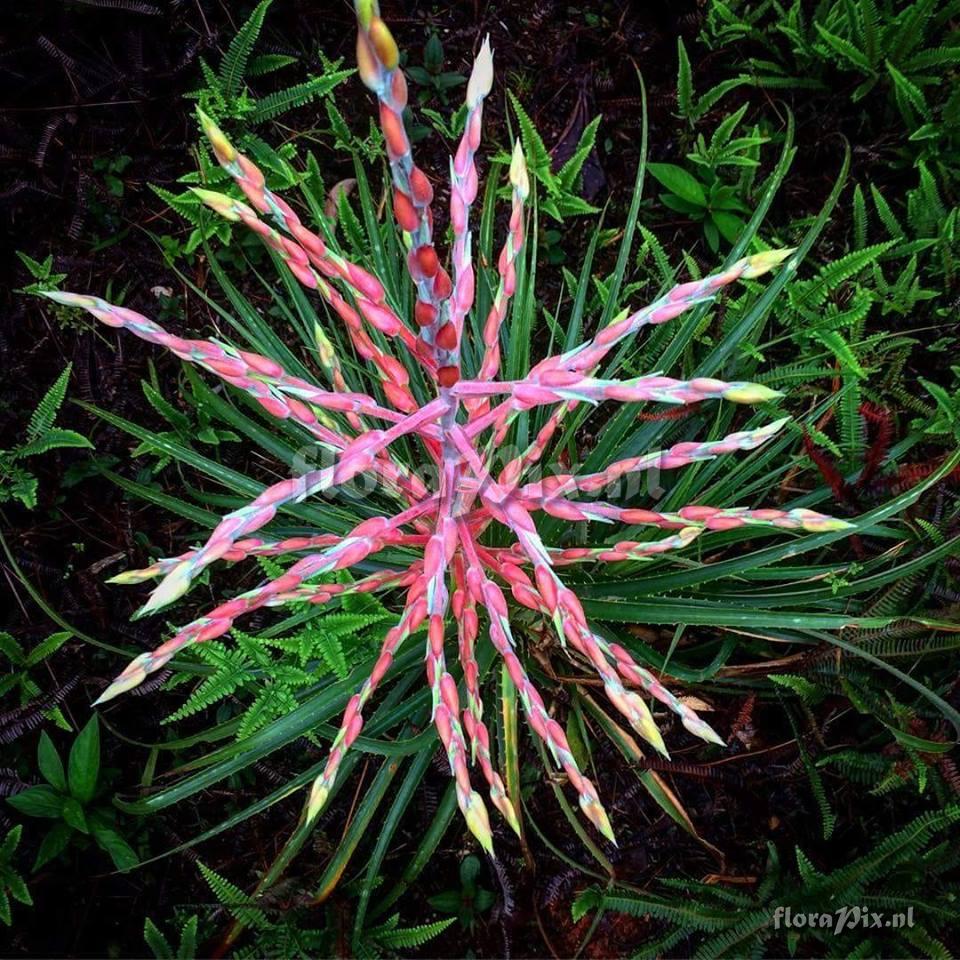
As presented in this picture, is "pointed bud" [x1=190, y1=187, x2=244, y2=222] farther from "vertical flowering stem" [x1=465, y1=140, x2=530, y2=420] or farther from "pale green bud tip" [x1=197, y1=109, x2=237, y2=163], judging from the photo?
"vertical flowering stem" [x1=465, y1=140, x2=530, y2=420]

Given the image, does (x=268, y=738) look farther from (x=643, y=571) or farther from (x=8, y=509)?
(x=8, y=509)

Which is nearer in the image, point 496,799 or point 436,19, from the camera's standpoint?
point 496,799

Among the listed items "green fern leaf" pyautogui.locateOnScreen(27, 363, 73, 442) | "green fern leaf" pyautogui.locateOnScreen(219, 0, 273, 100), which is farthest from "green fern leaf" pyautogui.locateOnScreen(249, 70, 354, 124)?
"green fern leaf" pyautogui.locateOnScreen(27, 363, 73, 442)

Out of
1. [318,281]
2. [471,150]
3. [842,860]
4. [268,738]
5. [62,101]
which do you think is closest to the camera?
[471,150]

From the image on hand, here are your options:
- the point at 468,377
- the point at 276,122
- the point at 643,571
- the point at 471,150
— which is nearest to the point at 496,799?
the point at 643,571

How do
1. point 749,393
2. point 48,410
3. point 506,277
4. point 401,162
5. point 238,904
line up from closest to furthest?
point 401,162 < point 749,393 < point 506,277 < point 238,904 < point 48,410

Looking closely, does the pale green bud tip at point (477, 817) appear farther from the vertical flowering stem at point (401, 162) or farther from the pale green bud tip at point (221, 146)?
the pale green bud tip at point (221, 146)

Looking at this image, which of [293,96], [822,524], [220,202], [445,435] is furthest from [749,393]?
[293,96]

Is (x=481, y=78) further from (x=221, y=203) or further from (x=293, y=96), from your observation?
(x=293, y=96)
